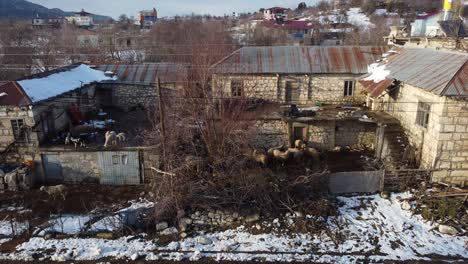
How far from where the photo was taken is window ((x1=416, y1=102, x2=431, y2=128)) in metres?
15.5

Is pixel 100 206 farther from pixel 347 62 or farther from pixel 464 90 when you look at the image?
pixel 347 62

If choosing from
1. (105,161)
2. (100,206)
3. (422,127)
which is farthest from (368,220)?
(105,161)

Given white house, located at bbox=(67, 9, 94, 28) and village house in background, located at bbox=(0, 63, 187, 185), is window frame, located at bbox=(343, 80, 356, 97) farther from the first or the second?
white house, located at bbox=(67, 9, 94, 28)

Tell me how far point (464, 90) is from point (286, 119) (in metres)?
8.69

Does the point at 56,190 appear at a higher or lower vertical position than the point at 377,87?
lower

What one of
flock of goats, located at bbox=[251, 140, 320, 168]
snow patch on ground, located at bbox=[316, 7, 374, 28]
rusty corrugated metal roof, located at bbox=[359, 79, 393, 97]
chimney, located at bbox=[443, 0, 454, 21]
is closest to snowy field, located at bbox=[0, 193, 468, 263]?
flock of goats, located at bbox=[251, 140, 320, 168]

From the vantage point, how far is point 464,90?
44.5 feet

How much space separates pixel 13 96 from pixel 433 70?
20319mm

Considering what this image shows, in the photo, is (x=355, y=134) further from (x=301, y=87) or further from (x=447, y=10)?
(x=447, y=10)

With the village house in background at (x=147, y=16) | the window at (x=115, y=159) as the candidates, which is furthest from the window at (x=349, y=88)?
the village house in background at (x=147, y=16)

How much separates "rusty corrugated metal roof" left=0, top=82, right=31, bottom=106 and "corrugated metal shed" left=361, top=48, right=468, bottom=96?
734 inches

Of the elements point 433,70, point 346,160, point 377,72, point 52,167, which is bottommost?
point 346,160

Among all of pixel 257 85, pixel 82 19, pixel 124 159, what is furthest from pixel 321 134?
pixel 82 19

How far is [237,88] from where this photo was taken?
22.6 meters
